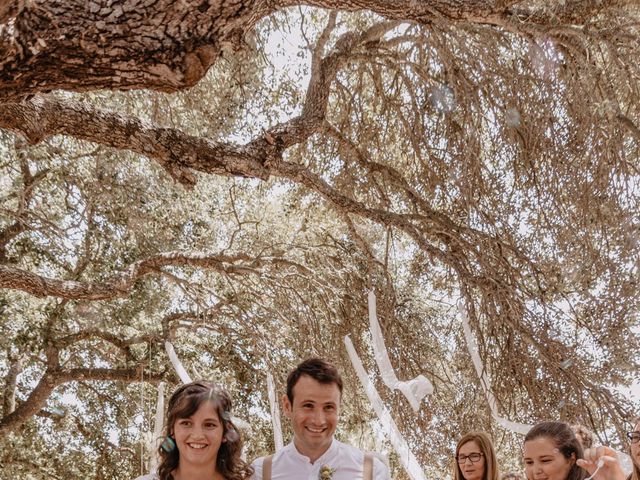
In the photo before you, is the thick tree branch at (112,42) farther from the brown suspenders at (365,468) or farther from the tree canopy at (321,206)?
the brown suspenders at (365,468)

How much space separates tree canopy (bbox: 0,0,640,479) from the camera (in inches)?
180

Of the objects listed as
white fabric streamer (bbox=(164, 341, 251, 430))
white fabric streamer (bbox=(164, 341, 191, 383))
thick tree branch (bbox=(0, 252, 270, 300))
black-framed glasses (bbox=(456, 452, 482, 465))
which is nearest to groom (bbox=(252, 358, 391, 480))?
white fabric streamer (bbox=(164, 341, 251, 430))

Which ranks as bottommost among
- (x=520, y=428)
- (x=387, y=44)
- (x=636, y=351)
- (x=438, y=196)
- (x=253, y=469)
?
(x=253, y=469)

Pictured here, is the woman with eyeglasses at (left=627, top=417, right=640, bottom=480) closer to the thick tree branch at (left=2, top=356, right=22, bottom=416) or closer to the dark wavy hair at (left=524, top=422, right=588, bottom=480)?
the dark wavy hair at (left=524, top=422, right=588, bottom=480)

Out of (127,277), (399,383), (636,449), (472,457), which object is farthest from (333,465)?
(127,277)

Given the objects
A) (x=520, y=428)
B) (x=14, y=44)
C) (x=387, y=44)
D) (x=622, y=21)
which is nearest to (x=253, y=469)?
(x=14, y=44)

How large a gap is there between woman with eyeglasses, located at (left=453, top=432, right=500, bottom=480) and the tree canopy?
1.44 meters

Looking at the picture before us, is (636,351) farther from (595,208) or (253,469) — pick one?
(253,469)

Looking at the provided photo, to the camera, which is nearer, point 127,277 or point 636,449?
point 636,449

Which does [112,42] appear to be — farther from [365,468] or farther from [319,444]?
[365,468]

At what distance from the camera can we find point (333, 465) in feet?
9.60

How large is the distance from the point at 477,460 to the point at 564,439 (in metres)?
0.57

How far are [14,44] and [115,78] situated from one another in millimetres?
391

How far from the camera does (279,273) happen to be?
7.32 metres
